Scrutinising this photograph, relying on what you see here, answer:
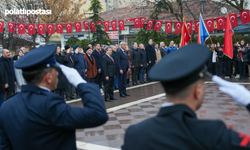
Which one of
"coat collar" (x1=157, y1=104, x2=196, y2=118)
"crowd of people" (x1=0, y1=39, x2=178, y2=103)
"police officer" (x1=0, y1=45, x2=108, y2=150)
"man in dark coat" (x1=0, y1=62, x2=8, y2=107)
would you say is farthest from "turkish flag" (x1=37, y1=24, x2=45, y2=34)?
"coat collar" (x1=157, y1=104, x2=196, y2=118)

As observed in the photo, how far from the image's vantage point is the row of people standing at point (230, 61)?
44.2ft

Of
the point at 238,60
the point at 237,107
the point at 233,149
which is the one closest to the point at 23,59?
the point at 233,149

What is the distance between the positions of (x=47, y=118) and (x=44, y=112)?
0.14 ft

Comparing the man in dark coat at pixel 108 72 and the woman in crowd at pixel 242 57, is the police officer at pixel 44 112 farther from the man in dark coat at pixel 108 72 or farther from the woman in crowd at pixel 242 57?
the woman in crowd at pixel 242 57

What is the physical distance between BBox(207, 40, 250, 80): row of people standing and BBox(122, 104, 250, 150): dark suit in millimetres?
12826

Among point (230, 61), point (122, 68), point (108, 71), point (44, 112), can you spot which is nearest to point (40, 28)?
point (122, 68)

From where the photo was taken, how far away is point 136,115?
684cm

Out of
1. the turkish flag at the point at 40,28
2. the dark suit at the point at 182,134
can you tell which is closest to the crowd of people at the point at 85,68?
the dark suit at the point at 182,134

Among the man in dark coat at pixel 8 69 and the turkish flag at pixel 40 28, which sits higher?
the turkish flag at pixel 40 28

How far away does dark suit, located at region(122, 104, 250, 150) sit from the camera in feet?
3.81

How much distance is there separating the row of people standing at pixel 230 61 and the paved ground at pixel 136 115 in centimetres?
447

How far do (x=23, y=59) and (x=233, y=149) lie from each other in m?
1.49

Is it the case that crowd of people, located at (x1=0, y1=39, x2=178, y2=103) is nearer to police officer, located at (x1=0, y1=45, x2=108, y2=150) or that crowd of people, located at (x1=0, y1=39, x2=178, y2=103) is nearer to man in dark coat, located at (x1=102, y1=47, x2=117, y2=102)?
man in dark coat, located at (x1=102, y1=47, x2=117, y2=102)

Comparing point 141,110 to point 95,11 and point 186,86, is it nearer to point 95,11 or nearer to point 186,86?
point 186,86
